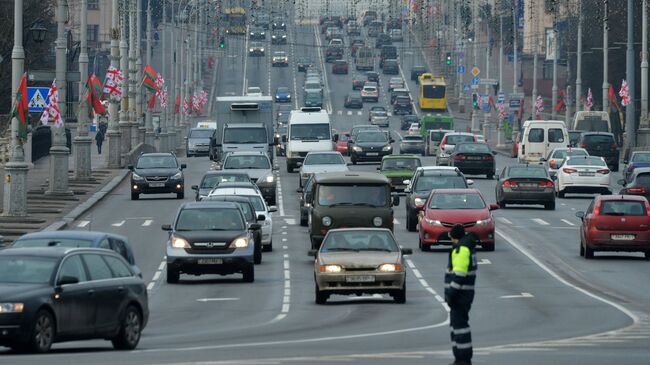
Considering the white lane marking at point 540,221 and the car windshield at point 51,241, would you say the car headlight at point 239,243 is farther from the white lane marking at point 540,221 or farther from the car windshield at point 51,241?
the white lane marking at point 540,221

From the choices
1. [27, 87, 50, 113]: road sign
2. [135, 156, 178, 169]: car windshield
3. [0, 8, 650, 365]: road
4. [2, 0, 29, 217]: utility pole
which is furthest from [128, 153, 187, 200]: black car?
[2, 0, 29, 217]: utility pole

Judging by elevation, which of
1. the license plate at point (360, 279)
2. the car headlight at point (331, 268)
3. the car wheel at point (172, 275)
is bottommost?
the car wheel at point (172, 275)

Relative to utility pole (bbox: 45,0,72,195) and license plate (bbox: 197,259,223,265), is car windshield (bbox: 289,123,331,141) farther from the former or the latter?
license plate (bbox: 197,259,223,265)

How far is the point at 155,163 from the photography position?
57.6m

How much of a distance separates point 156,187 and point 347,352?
37.6 m

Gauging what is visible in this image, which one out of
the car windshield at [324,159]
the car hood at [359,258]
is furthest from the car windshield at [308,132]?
the car hood at [359,258]

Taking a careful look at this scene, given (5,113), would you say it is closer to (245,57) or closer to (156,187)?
(156,187)

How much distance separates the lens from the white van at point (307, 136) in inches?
2766

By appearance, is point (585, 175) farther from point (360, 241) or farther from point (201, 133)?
point (201, 133)

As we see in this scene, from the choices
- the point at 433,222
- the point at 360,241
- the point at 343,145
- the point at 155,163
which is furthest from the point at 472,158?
the point at 360,241

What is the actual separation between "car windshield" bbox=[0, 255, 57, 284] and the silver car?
124 ft

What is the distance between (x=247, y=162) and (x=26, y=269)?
36223 millimetres

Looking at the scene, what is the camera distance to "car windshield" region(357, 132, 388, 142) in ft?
251

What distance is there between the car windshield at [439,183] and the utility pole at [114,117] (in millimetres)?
24789
